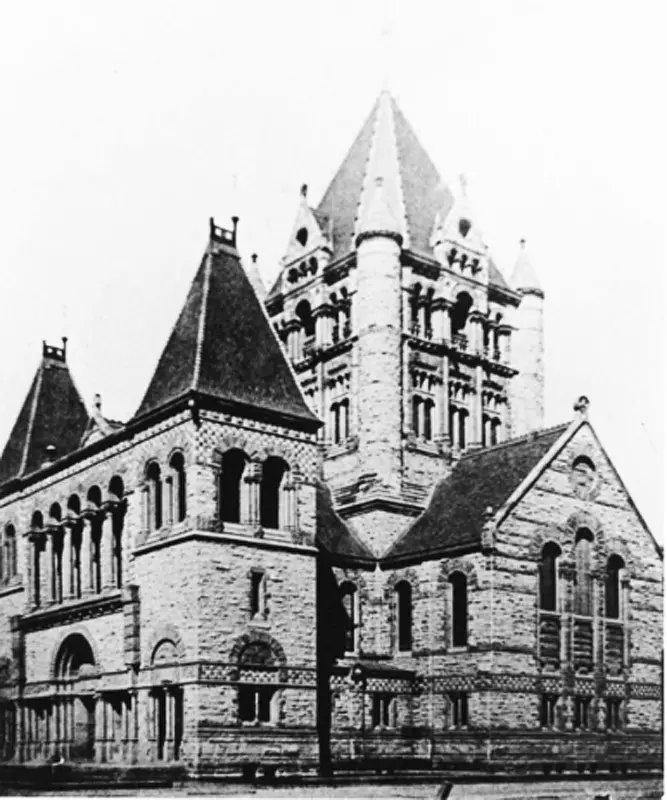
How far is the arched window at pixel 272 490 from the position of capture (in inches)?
1277

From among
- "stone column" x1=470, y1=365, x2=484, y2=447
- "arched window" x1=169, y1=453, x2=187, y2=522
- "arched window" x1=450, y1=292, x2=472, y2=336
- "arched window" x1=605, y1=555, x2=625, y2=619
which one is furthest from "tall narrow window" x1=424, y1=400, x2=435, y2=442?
"arched window" x1=169, y1=453, x2=187, y2=522

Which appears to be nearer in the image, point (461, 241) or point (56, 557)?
point (56, 557)

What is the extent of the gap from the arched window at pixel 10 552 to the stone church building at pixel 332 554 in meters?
0.09

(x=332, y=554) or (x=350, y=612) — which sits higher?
(x=332, y=554)

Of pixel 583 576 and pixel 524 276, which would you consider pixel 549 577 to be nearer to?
pixel 583 576

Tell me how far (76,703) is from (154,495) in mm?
6943

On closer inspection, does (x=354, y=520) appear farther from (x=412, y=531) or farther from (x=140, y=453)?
(x=140, y=453)

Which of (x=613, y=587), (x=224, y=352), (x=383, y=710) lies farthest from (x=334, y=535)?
(x=224, y=352)

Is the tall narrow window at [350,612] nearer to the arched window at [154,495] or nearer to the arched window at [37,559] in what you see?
the arched window at [154,495]

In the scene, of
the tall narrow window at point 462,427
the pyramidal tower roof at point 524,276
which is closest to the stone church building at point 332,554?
the tall narrow window at point 462,427

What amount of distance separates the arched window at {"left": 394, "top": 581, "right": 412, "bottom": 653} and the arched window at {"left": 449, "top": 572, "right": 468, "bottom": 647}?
1965 millimetres

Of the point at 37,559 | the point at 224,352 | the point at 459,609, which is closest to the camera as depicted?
the point at 224,352

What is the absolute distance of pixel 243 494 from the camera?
31500 mm

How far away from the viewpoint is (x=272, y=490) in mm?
32656
